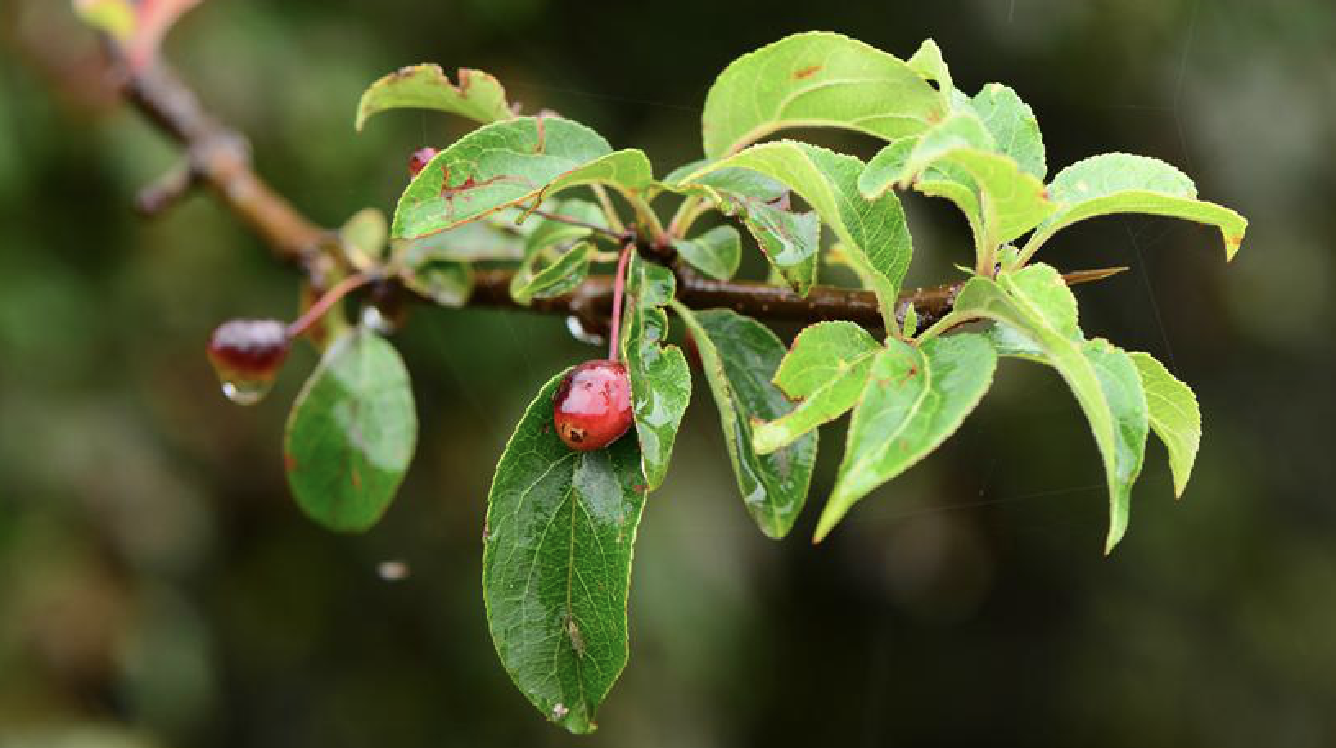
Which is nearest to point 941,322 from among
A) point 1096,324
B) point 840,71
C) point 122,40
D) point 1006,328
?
point 1006,328

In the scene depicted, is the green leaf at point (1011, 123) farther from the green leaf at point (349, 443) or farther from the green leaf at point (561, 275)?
the green leaf at point (349, 443)

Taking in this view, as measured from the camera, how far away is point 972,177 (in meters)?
0.48

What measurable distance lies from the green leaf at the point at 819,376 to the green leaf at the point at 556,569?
0.30ft

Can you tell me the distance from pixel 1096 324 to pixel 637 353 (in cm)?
178

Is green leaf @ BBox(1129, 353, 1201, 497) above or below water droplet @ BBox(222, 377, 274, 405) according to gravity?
below

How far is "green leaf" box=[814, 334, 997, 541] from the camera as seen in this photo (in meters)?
0.38

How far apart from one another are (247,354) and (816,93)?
410 mm

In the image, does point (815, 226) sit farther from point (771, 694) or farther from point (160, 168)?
point (771, 694)

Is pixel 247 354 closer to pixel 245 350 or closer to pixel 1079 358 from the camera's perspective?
pixel 245 350

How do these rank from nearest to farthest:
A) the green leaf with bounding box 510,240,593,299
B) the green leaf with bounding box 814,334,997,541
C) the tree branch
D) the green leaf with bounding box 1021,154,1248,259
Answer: the green leaf with bounding box 814,334,997,541, the green leaf with bounding box 1021,154,1248,259, the green leaf with bounding box 510,240,593,299, the tree branch

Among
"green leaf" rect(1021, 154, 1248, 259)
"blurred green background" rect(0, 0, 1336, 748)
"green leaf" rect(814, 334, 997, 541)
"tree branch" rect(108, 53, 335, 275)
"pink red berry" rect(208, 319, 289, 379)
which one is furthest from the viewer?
"blurred green background" rect(0, 0, 1336, 748)

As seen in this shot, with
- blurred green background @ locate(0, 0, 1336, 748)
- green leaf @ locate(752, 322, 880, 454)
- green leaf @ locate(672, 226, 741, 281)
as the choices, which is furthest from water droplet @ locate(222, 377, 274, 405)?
blurred green background @ locate(0, 0, 1336, 748)

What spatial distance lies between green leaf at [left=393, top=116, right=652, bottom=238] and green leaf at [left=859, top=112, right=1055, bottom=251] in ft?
0.35

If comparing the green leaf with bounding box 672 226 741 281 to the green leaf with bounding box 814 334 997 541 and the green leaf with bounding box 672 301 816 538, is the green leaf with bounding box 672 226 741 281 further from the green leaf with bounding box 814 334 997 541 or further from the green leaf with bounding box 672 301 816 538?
the green leaf with bounding box 814 334 997 541
